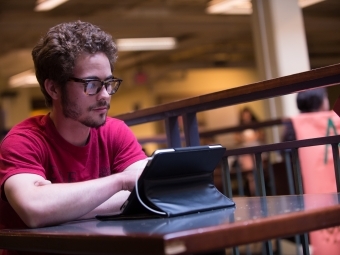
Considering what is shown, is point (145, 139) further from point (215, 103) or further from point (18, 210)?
point (18, 210)

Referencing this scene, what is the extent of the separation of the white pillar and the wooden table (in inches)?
205

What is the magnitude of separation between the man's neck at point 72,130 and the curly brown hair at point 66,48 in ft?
0.37

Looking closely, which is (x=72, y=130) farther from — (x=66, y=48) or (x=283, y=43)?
(x=283, y=43)

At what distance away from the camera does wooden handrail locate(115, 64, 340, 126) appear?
1639 millimetres

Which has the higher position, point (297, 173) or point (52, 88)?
point (52, 88)

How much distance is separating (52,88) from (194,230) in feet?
3.40

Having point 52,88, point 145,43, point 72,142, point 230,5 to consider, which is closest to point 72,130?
point 72,142

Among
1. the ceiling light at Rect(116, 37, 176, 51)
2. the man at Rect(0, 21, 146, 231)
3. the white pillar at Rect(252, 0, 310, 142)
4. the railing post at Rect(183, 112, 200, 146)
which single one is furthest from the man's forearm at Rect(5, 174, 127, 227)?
the ceiling light at Rect(116, 37, 176, 51)

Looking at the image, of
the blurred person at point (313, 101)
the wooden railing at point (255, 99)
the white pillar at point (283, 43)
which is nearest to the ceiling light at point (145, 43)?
the white pillar at point (283, 43)

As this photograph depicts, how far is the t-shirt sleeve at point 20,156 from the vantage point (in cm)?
166

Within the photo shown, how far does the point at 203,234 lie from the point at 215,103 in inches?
40.4

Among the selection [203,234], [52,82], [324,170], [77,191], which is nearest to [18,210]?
[77,191]

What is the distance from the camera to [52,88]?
76.7 inches

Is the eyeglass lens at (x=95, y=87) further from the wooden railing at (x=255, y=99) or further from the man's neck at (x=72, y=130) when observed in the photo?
the wooden railing at (x=255, y=99)
